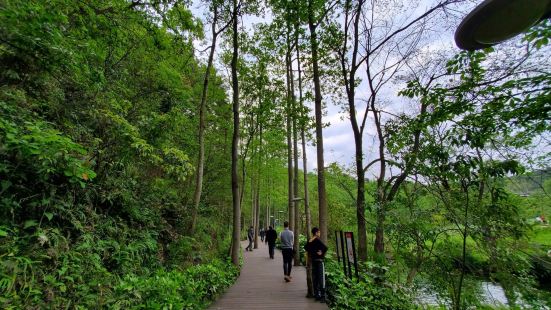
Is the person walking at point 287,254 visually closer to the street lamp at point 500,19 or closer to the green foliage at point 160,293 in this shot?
the green foliage at point 160,293

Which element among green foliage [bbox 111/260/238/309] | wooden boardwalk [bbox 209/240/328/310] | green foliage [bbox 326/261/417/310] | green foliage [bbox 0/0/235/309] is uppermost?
green foliage [bbox 0/0/235/309]

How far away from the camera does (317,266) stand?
6348 millimetres

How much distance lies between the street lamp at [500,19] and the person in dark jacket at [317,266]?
537 centimetres

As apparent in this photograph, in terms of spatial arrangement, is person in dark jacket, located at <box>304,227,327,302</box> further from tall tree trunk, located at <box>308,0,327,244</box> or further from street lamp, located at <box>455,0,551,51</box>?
street lamp, located at <box>455,0,551,51</box>

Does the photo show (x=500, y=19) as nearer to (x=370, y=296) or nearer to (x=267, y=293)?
(x=370, y=296)

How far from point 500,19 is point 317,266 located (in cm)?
573

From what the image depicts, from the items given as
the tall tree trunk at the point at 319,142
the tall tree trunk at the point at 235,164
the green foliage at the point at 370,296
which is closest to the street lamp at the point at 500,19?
the green foliage at the point at 370,296

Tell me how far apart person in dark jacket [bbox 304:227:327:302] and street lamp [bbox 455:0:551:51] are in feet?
17.6

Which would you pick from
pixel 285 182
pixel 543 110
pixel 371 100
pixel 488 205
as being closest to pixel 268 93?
pixel 371 100

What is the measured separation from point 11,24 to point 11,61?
1.16m

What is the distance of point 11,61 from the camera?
4.35 meters

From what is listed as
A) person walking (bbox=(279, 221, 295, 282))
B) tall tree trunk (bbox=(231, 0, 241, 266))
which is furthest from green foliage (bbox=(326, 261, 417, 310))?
tall tree trunk (bbox=(231, 0, 241, 266))

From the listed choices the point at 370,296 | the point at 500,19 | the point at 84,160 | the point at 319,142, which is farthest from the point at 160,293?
the point at 319,142

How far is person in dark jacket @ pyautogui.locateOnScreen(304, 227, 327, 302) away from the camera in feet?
20.6
